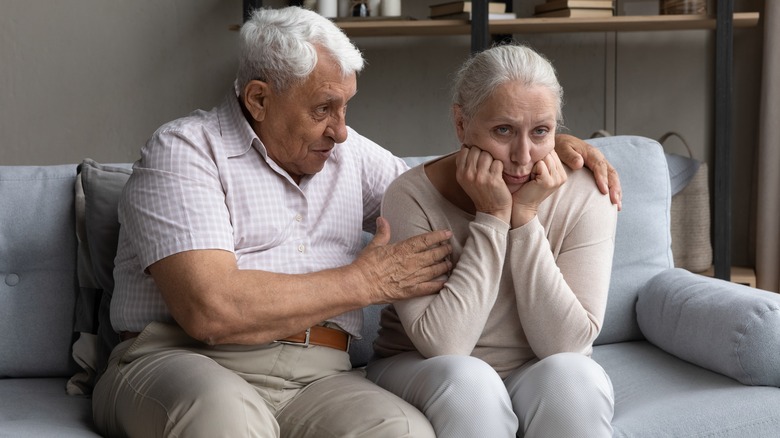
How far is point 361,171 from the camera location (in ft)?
6.56

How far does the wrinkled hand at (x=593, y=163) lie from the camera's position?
5.95ft

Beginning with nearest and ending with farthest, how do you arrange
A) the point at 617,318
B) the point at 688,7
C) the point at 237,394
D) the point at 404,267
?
1. the point at 237,394
2. the point at 404,267
3. the point at 617,318
4. the point at 688,7

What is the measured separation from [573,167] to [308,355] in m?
0.66

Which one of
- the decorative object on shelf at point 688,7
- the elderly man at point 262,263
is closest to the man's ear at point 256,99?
the elderly man at point 262,263

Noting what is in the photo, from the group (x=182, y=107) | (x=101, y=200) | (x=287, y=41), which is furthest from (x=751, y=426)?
(x=182, y=107)

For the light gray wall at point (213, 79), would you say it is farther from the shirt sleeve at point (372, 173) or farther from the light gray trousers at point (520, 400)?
the light gray trousers at point (520, 400)

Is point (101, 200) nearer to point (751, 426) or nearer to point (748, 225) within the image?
point (751, 426)

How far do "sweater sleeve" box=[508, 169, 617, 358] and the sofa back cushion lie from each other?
1012 mm

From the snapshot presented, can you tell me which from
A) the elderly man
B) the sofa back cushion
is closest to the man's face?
the elderly man

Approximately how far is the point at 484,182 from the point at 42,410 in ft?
3.22

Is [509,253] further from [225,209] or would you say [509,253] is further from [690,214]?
[690,214]

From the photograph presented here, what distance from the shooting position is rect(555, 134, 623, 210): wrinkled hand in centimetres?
181

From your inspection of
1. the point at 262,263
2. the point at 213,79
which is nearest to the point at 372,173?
the point at 262,263

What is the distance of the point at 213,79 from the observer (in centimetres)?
394
